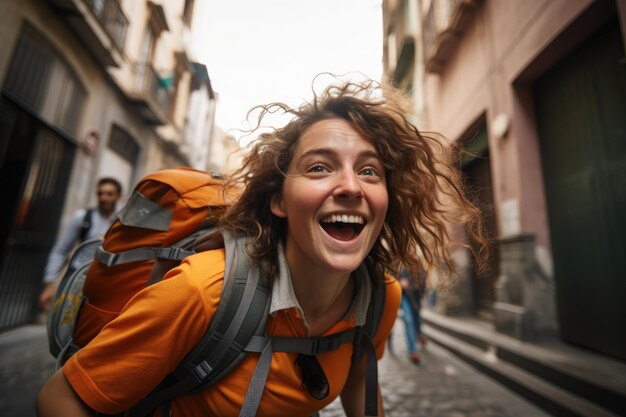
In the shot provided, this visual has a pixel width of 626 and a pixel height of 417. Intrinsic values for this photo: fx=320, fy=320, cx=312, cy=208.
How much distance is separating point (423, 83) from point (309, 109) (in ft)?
33.5

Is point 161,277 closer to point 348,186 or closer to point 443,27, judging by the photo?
point 348,186

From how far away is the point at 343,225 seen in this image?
1351 millimetres

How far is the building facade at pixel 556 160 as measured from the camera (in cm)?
384

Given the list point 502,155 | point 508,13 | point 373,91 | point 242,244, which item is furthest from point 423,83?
point 242,244

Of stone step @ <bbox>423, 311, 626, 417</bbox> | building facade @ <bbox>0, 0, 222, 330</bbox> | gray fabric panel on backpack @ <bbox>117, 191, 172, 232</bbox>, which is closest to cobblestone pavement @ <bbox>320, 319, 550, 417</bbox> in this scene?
stone step @ <bbox>423, 311, 626, 417</bbox>

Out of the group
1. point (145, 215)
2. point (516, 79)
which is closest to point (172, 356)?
point (145, 215)

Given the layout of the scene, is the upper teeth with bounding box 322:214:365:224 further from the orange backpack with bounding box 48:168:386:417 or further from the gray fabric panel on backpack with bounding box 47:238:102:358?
the gray fabric panel on backpack with bounding box 47:238:102:358

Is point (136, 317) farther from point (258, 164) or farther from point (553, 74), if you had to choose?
point (553, 74)

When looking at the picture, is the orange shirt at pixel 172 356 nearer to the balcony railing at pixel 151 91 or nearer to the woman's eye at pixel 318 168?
the woman's eye at pixel 318 168

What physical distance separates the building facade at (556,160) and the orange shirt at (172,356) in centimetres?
231

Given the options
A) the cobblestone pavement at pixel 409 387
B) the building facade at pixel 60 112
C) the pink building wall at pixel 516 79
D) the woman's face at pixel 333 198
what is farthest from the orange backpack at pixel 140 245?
the pink building wall at pixel 516 79

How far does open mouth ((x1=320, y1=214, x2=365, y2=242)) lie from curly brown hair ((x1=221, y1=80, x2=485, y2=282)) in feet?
0.88

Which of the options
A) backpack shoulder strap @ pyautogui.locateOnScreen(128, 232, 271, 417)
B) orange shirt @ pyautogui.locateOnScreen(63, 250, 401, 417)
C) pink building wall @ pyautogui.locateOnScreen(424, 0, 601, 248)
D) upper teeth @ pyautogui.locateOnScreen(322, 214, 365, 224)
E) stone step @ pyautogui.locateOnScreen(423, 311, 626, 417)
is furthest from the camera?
pink building wall @ pyautogui.locateOnScreen(424, 0, 601, 248)

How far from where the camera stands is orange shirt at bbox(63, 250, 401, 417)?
97 centimetres
